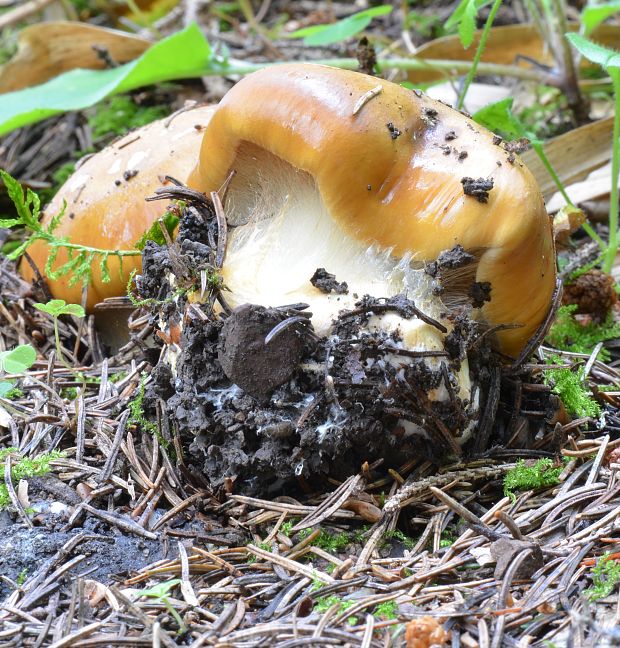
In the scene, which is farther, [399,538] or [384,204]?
[384,204]

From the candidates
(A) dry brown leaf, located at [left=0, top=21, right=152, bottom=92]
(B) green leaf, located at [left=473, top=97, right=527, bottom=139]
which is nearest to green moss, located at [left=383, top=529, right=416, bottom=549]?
(B) green leaf, located at [left=473, top=97, right=527, bottom=139]

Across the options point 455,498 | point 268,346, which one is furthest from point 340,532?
point 268,346

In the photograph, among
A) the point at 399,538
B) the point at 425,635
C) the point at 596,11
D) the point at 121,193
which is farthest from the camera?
the point at 596,11

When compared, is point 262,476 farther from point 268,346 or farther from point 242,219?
point 242,219

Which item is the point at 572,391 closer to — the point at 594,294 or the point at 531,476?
the point at 531,476

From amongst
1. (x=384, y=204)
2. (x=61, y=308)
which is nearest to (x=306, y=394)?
(x=384, y=204)

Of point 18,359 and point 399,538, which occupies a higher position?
point 18,359

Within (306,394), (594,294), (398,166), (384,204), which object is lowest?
(594,294)

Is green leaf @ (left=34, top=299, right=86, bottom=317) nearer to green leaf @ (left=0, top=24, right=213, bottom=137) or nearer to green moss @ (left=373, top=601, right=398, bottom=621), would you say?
green leaf @ (left=0, top=24, right=213, bottom=137)

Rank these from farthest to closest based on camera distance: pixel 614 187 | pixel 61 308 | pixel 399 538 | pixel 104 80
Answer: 1. pixel 104 80
2. pixel 614 187
3. pixel 61 308
4. pixel 399 538
